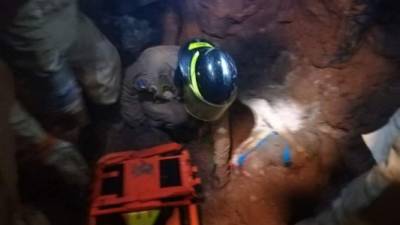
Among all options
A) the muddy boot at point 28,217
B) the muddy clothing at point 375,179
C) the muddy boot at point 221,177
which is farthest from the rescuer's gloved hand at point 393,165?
the muddy boot at point 221,177

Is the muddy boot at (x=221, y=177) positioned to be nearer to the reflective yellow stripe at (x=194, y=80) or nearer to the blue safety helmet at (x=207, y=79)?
the blue safety helmet at (x=207, y=79)

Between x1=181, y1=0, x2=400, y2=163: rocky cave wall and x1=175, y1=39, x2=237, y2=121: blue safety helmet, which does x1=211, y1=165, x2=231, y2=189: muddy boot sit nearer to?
x1=175, y1=39, x2=237, y2=121: blue safety helmet

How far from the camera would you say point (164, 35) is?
117 inches

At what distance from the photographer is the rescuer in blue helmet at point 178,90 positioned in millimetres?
2107

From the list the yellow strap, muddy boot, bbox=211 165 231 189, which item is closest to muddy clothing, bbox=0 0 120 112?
the yellow strap

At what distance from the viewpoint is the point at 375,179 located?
1.16 meters

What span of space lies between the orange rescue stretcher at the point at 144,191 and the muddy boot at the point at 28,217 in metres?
0.24

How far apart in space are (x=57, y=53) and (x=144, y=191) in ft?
2.45

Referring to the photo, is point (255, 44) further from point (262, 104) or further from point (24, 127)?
point (24, 127)

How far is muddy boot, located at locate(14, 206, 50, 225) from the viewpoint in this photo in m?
1.56

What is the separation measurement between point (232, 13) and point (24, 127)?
168 centimetres

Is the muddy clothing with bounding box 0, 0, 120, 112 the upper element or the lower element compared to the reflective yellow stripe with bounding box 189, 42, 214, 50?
upper

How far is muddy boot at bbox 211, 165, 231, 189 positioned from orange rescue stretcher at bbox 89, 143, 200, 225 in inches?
11.6

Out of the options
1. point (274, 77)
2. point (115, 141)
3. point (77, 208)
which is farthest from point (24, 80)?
point (274, 77)
